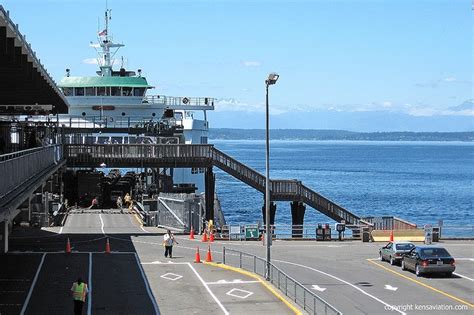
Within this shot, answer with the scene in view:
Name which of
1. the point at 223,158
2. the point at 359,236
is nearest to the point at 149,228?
the point at 223,158

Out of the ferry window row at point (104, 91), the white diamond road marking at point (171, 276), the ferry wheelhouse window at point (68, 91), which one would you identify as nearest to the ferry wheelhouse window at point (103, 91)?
the ferry window row at point (104, 91)

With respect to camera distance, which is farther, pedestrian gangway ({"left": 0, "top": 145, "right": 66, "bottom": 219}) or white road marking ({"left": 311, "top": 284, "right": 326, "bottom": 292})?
white road marking ({"left": 311, "top": 284, "right": 326, "bottom": 292})

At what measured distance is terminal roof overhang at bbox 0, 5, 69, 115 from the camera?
2158 centimetres

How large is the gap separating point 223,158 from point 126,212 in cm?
883

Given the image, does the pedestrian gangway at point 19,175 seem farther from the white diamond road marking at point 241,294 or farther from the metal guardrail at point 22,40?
the white diamond road marking at point 241,294

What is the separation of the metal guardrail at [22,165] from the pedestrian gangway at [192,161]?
1080 centimetres

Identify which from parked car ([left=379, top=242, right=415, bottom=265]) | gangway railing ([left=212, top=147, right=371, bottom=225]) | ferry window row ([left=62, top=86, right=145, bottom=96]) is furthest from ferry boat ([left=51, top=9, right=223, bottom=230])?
parked car ([left=379, top=242, right=415, bottom=265])

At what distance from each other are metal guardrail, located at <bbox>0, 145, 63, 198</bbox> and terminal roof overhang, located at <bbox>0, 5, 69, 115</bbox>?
263 cm

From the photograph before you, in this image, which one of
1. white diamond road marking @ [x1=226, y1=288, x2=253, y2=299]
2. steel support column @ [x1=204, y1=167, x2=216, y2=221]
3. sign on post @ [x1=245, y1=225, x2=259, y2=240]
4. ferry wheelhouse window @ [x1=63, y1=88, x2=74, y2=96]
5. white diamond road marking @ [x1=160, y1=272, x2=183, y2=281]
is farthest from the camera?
ferry wheelhouse window @ [x1=63, y1=88, x2=74, y2=96]

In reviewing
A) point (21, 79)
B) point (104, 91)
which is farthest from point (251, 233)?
point (104, 91)

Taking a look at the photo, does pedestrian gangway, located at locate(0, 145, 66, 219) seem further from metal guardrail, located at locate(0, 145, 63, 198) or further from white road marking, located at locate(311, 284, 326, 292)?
white road marking, located at locate(311, 284, 326, 292)

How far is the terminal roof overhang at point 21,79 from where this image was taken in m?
21.6

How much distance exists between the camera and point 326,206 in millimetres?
53812

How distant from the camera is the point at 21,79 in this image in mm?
31344
